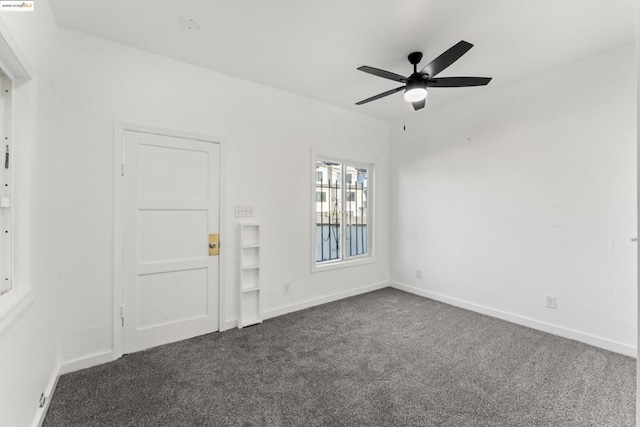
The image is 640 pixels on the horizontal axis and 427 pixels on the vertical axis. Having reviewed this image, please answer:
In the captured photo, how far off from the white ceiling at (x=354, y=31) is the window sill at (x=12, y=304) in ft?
6.55

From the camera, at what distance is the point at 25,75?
1.61 m

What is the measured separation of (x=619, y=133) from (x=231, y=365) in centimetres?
401

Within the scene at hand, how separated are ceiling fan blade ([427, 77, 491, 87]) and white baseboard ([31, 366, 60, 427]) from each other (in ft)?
11.6

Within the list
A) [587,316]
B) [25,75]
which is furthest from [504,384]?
[25,75]

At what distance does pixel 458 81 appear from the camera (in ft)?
8.05

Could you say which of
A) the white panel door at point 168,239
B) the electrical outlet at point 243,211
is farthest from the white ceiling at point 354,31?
the electrical outlet at point 243,211

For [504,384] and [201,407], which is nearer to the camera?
[201,407]

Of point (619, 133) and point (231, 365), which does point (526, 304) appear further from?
point (231, 365)

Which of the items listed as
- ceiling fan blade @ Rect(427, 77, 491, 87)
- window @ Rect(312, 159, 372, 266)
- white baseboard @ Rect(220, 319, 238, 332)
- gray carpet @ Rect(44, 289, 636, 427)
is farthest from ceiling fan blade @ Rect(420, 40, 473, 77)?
white baseboard @ Rect(220, 319, 238, 332)

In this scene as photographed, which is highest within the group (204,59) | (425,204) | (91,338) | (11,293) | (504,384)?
(204,59)

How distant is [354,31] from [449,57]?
2.72ft

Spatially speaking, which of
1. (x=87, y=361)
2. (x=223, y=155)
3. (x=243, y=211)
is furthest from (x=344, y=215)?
(x=87, y=361)

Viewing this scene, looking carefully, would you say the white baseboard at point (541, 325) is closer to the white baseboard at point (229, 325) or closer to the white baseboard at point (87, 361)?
the white baseboard at point (229, 325)

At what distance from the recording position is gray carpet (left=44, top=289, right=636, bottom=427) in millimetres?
1857
